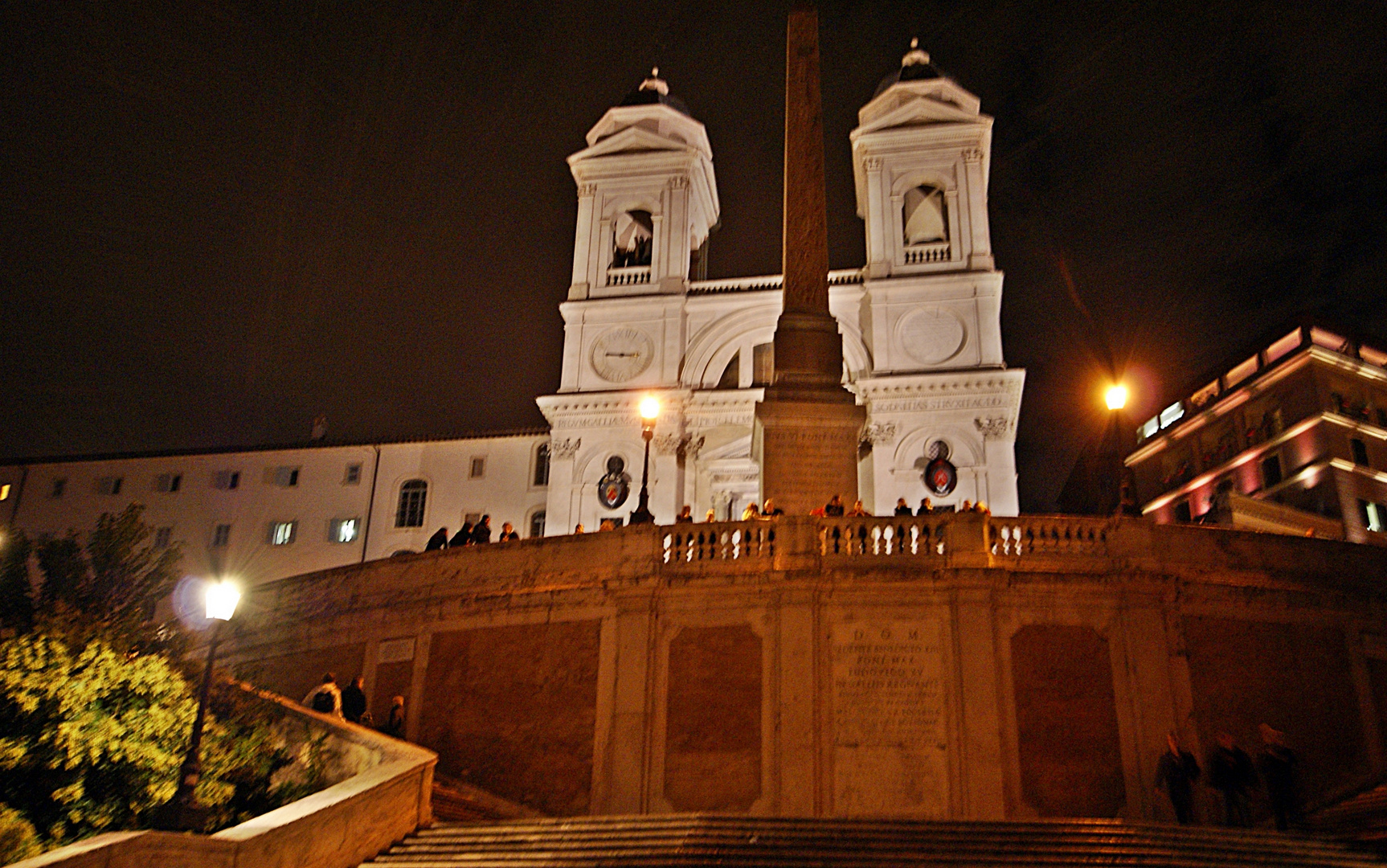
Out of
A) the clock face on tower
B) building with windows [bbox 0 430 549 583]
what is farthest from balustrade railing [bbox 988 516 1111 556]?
building with windows [bbox 0 430 549 583]

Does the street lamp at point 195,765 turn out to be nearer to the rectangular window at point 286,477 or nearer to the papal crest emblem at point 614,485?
the papal crest emblem at point 614,485

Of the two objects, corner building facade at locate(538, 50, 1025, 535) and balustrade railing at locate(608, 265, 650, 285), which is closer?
corner building facade at locate(538, 50, 1025, 535)

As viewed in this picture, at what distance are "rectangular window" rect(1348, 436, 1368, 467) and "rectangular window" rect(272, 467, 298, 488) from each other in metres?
41.2

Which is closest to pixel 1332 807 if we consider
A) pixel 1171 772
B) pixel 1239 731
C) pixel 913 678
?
pixel 1239 731

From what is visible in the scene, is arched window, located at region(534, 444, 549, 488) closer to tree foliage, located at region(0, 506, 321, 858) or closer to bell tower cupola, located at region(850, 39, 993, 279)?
bell tower cupola, located at region(850, 39, 993, 279)

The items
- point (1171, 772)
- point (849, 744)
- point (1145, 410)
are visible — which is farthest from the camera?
point (1145, 410)

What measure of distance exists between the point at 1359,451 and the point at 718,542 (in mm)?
40577

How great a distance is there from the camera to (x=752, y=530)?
58.7ft

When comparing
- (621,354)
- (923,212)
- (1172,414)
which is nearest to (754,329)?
(621,354)

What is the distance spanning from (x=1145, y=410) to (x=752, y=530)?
5597 centimetres

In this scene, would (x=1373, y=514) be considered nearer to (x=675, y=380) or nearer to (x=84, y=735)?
(x=675, y=380)

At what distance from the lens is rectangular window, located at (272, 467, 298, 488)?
1997 inches

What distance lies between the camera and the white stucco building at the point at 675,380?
132 feet

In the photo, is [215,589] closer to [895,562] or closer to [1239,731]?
[895,562]
